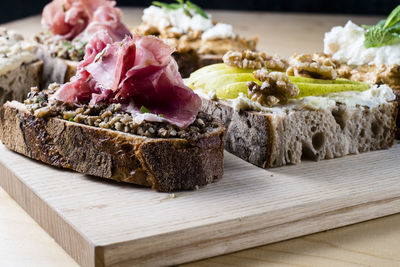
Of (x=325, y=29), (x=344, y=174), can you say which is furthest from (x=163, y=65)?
(x=325, y=29)

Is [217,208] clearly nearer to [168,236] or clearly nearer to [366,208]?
[168,236]


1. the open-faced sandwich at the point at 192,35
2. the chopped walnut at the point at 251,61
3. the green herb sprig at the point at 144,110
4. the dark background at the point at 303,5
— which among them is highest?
the chopped walnut at the point at 251,61

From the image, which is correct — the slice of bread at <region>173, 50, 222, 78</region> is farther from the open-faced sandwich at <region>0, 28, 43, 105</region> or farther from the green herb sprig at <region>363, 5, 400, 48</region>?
the green herb sprig at <region>363, 5, 400, 48</region>

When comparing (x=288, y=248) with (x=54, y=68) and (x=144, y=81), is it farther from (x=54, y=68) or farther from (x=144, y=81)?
(x=54, y=68)

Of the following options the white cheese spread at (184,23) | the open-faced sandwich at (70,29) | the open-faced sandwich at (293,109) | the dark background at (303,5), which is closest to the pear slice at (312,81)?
the open-faced sandwich at (293,109)

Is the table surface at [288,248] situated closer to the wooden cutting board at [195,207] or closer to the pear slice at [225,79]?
the wooden cutting board at [195,207]

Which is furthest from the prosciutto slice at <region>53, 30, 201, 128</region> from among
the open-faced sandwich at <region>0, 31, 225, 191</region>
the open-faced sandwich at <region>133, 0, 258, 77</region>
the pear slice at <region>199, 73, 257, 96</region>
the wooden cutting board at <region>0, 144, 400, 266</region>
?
the open-faced sandwich at <region>133, 0, 258, 77</region>

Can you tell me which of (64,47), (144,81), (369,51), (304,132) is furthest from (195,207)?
(64,47)
